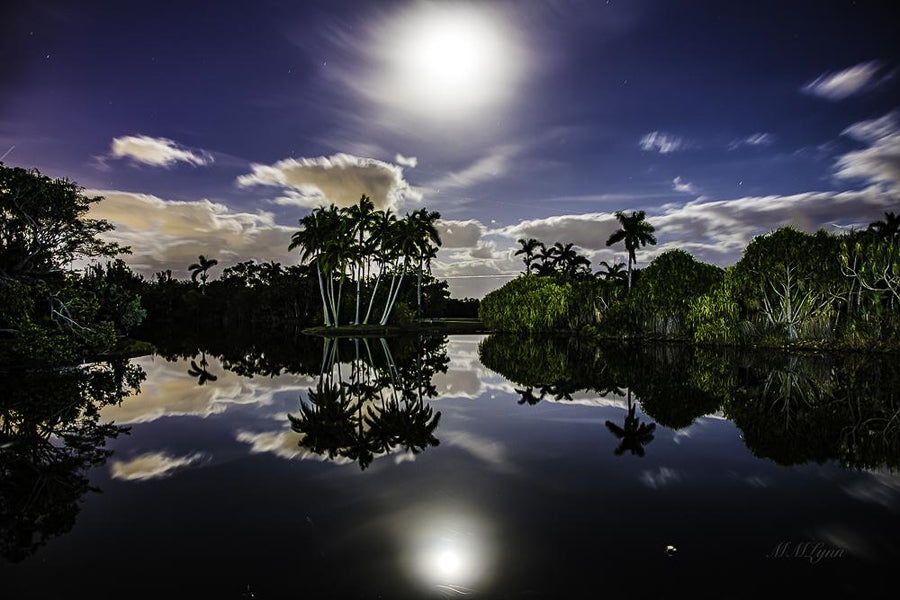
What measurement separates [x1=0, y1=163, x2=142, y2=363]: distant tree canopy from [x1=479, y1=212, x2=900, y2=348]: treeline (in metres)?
43.7

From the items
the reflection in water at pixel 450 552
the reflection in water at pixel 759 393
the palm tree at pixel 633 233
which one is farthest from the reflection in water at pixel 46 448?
the palm tree at pixel 633 233

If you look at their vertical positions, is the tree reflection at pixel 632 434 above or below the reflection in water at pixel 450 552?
below

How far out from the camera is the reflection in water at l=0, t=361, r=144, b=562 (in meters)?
6.46

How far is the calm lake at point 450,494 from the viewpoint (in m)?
4.98

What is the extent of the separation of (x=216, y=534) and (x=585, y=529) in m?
5.14

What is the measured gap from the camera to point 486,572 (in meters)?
5.04

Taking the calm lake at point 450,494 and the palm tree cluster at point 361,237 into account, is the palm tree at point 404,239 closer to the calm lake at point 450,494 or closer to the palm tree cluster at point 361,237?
the palm tree cluster at point 361,237

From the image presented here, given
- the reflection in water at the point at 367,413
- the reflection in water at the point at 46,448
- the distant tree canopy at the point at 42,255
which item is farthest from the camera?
the distant tree canopy at the point at 42,255

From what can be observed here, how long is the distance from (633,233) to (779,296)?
24005 mm

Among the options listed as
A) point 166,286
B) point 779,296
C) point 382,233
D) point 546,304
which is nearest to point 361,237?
point 382,233

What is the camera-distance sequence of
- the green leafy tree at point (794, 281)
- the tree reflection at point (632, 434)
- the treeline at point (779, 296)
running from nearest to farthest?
the tree reflection at point (632, 434) < the treeline at point (779, 296) < the green leafy tree at point (794, 281)

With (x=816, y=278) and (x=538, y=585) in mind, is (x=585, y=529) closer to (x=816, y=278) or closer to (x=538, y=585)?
(x=538, y=585)

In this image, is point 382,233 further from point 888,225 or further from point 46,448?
point 888,225

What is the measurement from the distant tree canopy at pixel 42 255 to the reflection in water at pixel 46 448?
219cm
